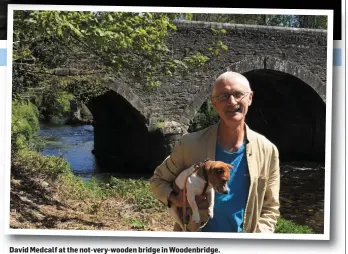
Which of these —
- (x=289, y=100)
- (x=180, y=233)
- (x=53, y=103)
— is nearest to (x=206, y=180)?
(x=180, y=233)

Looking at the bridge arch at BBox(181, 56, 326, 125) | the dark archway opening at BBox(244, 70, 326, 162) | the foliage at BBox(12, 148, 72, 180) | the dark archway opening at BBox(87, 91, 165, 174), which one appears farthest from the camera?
the dark archway opening at BBox(244, 70, 326, 162)

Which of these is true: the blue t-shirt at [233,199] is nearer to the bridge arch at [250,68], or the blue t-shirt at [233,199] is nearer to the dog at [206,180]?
the dog at [206,180]

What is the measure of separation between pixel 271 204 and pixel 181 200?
2.64 ft

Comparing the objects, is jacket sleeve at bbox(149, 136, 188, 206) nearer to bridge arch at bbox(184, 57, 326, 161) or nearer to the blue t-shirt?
the blue t-shirt

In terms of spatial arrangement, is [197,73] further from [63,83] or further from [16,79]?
[16,79]

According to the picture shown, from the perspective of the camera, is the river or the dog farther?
the river

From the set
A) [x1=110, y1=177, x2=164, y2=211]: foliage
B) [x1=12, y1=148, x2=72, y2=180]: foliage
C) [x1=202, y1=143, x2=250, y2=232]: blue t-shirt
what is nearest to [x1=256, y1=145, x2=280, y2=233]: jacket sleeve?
[x1=202, y1=143, x2=250, y2=232]: blue t-shirt

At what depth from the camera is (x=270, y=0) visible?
5180 millimetres

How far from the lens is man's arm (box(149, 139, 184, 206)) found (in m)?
5.13

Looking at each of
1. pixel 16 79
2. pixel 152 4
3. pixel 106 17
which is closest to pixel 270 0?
pixel 152 4

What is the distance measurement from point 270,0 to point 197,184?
1.80 meters

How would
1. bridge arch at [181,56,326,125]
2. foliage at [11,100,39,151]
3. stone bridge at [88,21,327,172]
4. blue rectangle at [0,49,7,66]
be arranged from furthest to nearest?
1. bridge arch at [181,56,326,125]
2. stone bridge at [88,21,327,172]
3. foliage at [11,100,39,151]
4. blue rectangle at [0,49,7,66]

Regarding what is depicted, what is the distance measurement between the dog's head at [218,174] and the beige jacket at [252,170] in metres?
0.11

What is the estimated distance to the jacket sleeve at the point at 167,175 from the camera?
202 inches
